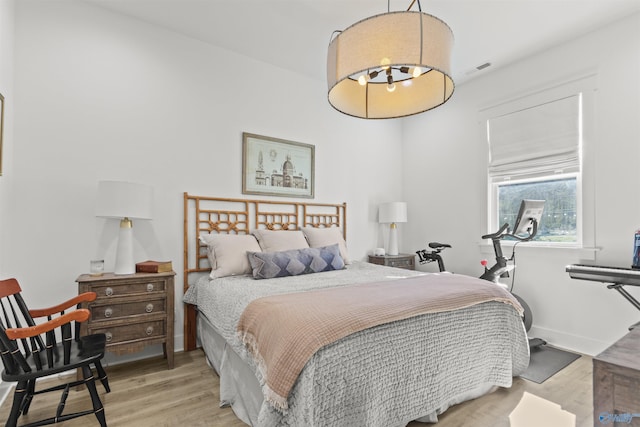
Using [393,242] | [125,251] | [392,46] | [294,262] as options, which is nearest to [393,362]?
[294,262]

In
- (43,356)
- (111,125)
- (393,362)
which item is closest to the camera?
(393,362)

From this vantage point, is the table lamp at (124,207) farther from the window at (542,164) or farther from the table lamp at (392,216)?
the window at (542,164)

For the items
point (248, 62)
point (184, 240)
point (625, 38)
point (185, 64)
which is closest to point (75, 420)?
point (184, 240)

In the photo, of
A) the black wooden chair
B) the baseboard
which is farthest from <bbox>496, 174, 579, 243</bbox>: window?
the black wooden chair

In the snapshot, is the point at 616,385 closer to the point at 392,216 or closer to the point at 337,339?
the point at 337,339

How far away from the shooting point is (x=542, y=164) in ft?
10.8

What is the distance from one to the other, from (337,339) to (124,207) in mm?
1975

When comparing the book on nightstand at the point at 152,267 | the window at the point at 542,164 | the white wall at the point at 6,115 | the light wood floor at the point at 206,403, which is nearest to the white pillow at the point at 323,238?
the book on nightstand at the point at 152,267

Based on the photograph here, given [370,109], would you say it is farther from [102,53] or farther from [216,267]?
[102,53]

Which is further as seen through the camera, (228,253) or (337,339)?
(228,253)

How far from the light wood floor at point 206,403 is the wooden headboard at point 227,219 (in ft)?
2.13

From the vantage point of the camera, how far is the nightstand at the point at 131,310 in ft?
7.61

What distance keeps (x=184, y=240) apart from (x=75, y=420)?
153 centimetres

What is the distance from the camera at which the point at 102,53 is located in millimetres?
2752
